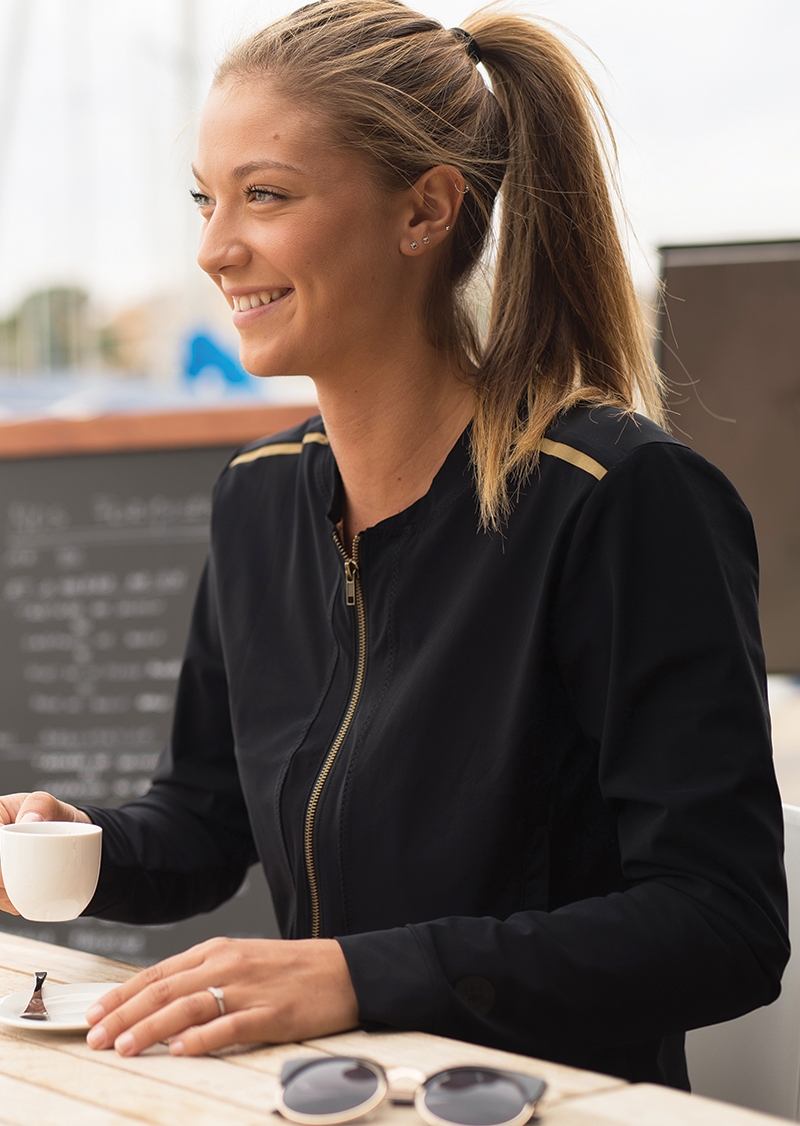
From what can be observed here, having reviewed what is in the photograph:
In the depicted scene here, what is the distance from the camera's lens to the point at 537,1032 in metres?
0.98

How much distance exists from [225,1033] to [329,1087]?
0.48 ft

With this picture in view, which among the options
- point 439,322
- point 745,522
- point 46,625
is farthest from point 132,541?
point 745,522

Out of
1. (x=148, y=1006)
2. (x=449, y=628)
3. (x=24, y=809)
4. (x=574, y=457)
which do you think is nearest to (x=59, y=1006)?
(x=148, y=1006)

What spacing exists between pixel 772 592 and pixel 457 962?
0.76m

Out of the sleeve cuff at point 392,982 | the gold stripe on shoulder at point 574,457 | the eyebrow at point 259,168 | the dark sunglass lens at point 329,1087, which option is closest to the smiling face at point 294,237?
the eyebrow at point 259,168

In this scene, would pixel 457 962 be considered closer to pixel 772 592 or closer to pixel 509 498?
pixel 509 498

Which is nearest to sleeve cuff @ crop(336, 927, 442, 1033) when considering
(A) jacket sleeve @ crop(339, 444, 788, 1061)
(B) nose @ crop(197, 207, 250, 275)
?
(A) jacket sleeve @ crop(339, 444, 788, 1061)

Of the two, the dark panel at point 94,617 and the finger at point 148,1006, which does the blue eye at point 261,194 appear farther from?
the dark panel at point 94,617

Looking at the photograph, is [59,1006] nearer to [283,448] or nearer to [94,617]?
[283,448]

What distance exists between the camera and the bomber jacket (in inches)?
38.9

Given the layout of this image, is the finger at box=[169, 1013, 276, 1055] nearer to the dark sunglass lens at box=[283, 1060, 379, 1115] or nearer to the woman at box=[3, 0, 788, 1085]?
the woman at box=[3, 0, 788, 1085]

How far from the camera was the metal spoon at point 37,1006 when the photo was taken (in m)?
0.95

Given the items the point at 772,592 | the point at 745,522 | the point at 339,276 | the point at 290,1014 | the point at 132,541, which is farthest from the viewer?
the point at 132,541

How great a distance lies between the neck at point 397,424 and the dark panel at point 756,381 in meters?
0.34
